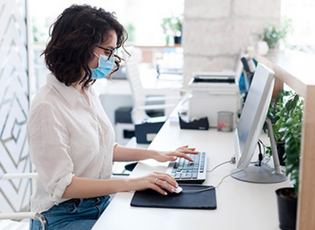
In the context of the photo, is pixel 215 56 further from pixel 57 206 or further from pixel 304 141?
pixel 304 141

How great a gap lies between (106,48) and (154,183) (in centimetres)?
54

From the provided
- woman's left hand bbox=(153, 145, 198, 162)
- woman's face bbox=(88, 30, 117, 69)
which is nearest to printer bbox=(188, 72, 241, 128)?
woman's left hand bbox=(153, 145, 198, 162)

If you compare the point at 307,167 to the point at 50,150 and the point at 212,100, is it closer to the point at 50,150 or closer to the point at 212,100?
the point at 50,150

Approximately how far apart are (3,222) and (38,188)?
44cm

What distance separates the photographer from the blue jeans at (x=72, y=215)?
1.34 meters

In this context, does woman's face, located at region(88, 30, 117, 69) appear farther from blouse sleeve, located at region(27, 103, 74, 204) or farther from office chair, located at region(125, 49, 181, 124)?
office chair, located at region(125, 49, 181, 124)

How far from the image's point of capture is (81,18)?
55.6 inches

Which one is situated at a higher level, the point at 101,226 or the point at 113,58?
the point at 113,58

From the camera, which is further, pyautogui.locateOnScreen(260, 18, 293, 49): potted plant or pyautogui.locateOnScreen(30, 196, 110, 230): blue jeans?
pyautogui.locateOnScreen(260, 18, 293, 49): potted plant

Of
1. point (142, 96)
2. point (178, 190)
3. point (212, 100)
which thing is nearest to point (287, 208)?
point (178, 190)

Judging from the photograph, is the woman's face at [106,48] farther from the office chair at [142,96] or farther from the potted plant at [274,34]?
the office chair at [142,96]

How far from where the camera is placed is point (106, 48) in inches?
58.4

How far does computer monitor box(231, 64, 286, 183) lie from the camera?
1157 millimetres

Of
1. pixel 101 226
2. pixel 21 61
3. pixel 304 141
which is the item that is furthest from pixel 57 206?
pixel 21 61
